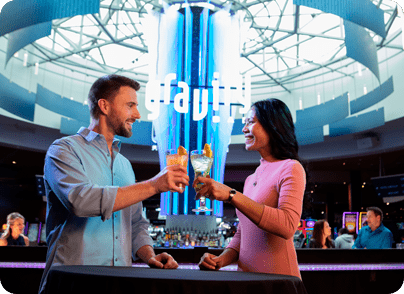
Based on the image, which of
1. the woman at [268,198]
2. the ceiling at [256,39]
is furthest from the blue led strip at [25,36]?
the woman at [268,198]

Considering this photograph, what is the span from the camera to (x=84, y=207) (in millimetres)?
1382

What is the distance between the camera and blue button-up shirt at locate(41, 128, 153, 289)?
55.2 inches

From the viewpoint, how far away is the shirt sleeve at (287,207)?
150 cm

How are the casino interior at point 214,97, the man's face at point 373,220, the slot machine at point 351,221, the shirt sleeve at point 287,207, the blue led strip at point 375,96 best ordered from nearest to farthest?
the shirt sleeve at point 287,207
the casino interior at point 214,97
the man's face at point 373,220
the blue led strip at point 375,96
the slot machine at point 351,221

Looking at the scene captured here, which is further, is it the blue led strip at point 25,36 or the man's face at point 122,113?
the blue led strip at point 25,36

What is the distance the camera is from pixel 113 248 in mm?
1651

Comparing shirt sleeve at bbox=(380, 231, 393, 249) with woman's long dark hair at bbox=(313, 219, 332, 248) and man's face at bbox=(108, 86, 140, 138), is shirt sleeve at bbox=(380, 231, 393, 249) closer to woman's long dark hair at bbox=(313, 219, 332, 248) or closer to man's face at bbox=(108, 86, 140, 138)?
woman's long dark hair at bbox=(313, 219, 332, 248)

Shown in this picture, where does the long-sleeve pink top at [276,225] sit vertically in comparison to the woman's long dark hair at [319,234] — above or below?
above

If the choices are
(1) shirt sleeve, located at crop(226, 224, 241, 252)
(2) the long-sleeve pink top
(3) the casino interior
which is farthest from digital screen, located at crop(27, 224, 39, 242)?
(2) the long-sleeve pink top

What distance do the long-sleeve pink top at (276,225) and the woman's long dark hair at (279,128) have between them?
71 millimetres

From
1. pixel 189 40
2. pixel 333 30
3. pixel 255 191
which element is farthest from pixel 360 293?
pixel 333 30

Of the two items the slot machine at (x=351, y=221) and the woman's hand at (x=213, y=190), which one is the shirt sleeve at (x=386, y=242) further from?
the slot machine at (x=351, y=221)

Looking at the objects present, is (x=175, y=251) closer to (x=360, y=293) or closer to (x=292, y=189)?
(x=360, y=293)

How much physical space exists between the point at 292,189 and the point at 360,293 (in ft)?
13.1
